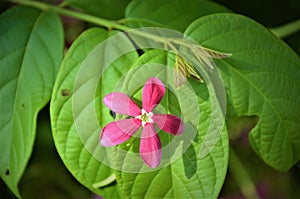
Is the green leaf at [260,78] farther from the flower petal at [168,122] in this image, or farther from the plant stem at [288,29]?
the plant stem at [288,29]

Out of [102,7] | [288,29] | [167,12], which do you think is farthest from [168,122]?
[288,29]

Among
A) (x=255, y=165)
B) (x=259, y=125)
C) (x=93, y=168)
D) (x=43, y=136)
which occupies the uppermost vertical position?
(x=259, y=125)

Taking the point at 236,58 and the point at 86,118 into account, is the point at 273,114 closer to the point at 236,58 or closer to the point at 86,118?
the point at 236,58

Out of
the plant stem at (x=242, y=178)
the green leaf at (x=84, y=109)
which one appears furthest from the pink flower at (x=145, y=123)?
the plant stem at (x=242, y=178)

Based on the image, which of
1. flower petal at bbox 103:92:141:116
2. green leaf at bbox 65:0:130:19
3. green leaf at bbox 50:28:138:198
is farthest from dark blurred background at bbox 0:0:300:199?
flower petal at bbox 103:92:141:116

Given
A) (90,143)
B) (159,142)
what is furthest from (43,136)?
(159,142)

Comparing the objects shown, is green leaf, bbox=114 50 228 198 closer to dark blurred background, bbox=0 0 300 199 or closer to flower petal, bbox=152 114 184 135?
flower petal, bbox=152 114 184 135
